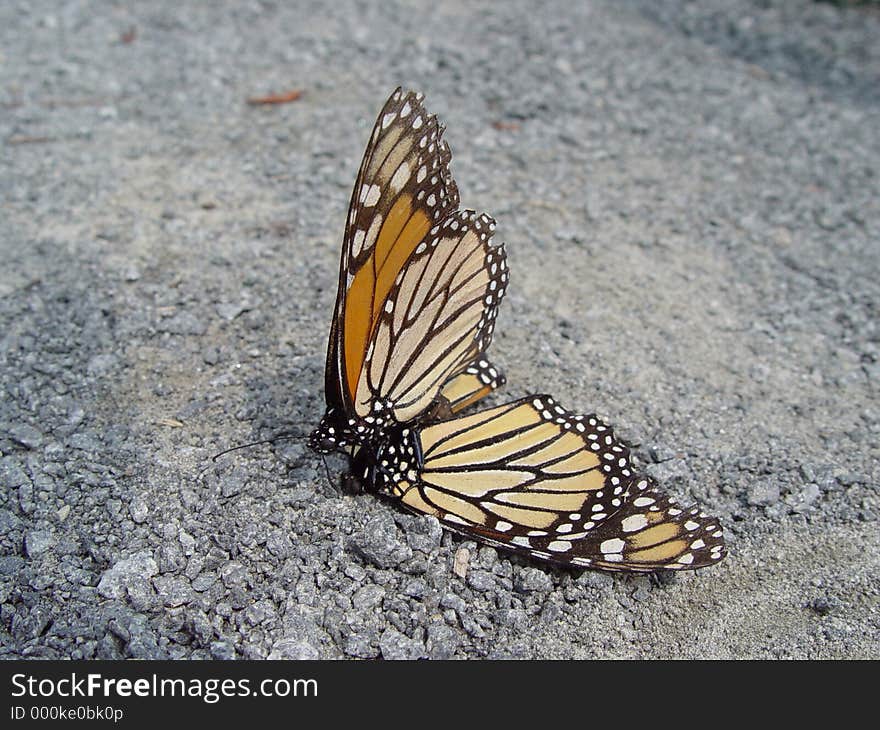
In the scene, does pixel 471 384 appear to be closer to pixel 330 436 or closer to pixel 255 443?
pixel 330 436

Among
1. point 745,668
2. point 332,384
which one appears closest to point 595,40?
point 332,384

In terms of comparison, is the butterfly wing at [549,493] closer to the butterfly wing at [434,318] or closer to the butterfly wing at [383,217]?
the butterfly wing at [434,318]

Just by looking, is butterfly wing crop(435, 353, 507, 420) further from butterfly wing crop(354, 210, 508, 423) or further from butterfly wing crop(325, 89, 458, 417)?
butterfly wing crop(325, 89, 458, 417)

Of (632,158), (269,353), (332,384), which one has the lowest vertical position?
(269,353)

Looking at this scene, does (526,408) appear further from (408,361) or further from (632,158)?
(632,158)

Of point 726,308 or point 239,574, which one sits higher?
point 726,308

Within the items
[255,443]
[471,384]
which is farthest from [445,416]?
[255,443]

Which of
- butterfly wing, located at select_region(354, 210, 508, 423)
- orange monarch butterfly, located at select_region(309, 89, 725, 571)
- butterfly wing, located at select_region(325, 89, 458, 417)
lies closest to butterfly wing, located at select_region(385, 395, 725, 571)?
orange monarch butterfly, located at select_region(309, 89, 725, 571)

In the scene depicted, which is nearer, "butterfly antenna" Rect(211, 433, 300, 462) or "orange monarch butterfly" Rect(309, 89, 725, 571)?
"orange monarch butterfly" Rect(309, 89, 725, 571)

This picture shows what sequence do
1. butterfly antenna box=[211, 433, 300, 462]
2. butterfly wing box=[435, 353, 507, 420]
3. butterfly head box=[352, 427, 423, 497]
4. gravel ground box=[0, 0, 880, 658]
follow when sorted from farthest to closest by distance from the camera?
butterfly wing box=[435, 353, 507, 420] < butterfly antenna box=[211, 433, 300, 462] < butterfly head box=[352, 427, 423, 497] < gravel ground box=[0, 0, 880, 658]
